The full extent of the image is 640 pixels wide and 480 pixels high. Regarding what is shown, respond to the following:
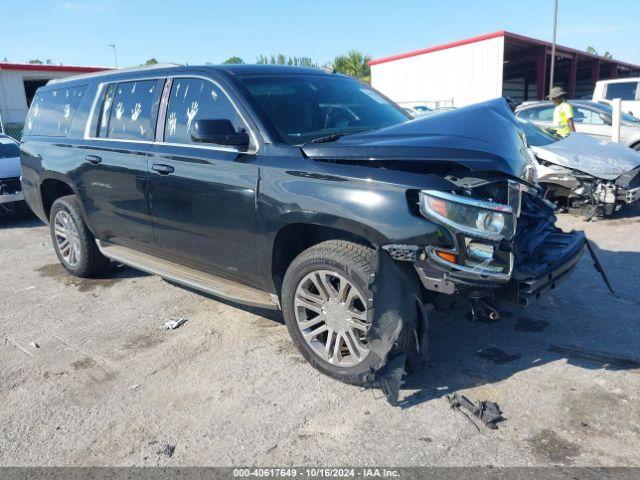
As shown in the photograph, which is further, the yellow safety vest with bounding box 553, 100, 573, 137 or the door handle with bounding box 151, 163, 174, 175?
the yellow safety vest with bounding box 553, 100, 573, 137

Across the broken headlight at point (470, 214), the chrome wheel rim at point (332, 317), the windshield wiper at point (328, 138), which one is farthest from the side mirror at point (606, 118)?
the chrome wheel rim at point (332, 317)

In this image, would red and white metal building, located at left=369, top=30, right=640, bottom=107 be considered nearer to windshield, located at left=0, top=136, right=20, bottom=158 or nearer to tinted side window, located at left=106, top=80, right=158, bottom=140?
windshield, located at left=0, top=136, right=20, bottom=158

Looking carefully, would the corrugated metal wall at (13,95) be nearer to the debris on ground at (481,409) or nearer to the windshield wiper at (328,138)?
the windshield wiper at (328,138)

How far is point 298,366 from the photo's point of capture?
3.69 m

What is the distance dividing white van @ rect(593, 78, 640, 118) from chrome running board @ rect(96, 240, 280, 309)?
46.0ft

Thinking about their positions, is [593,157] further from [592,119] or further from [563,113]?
[592,119]

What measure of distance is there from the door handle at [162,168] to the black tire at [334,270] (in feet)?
4.43

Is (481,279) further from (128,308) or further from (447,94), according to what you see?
(447,94)

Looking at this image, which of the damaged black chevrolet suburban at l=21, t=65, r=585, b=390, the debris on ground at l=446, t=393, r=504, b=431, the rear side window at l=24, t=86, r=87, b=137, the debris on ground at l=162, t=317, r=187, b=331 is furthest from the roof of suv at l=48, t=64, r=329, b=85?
the debris on ground at l=446, t=393, r=504, b=431

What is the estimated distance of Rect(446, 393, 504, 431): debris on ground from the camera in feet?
9.62

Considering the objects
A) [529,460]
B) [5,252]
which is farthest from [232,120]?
[5,252]

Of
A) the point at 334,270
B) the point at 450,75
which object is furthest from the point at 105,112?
the point at 450,75

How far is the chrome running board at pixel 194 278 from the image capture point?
12.6 feet

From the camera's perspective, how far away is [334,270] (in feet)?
10.6
